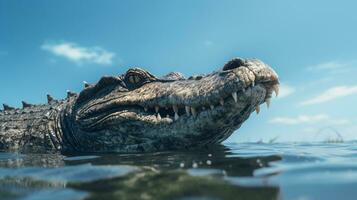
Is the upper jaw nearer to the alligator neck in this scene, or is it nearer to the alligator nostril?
the alligator nostril

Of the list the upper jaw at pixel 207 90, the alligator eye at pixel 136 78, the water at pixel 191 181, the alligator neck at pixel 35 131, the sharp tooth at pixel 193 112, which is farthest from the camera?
the alligator neck at pixel 35 131

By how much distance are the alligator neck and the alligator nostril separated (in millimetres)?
4525

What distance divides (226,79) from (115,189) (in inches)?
160

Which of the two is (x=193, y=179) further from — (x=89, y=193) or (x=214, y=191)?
(x=89, y=193)

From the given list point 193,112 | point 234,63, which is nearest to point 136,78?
point 193,112

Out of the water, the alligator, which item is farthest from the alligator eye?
the water

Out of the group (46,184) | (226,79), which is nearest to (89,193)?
(46,184)

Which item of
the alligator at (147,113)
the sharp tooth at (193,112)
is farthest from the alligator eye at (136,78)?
the sharp tooth at (193,112)

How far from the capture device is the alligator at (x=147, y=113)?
305 inches

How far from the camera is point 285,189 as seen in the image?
12.9ft

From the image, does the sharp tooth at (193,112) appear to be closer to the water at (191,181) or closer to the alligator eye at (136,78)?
the alligator eye at (136,78)

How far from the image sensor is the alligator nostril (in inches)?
304

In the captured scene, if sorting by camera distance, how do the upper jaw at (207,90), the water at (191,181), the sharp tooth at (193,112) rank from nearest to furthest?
the water at (191,181), the upper jaw at (207,90), the sharp tooth at (193,112)

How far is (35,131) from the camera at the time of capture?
10.4 metres
